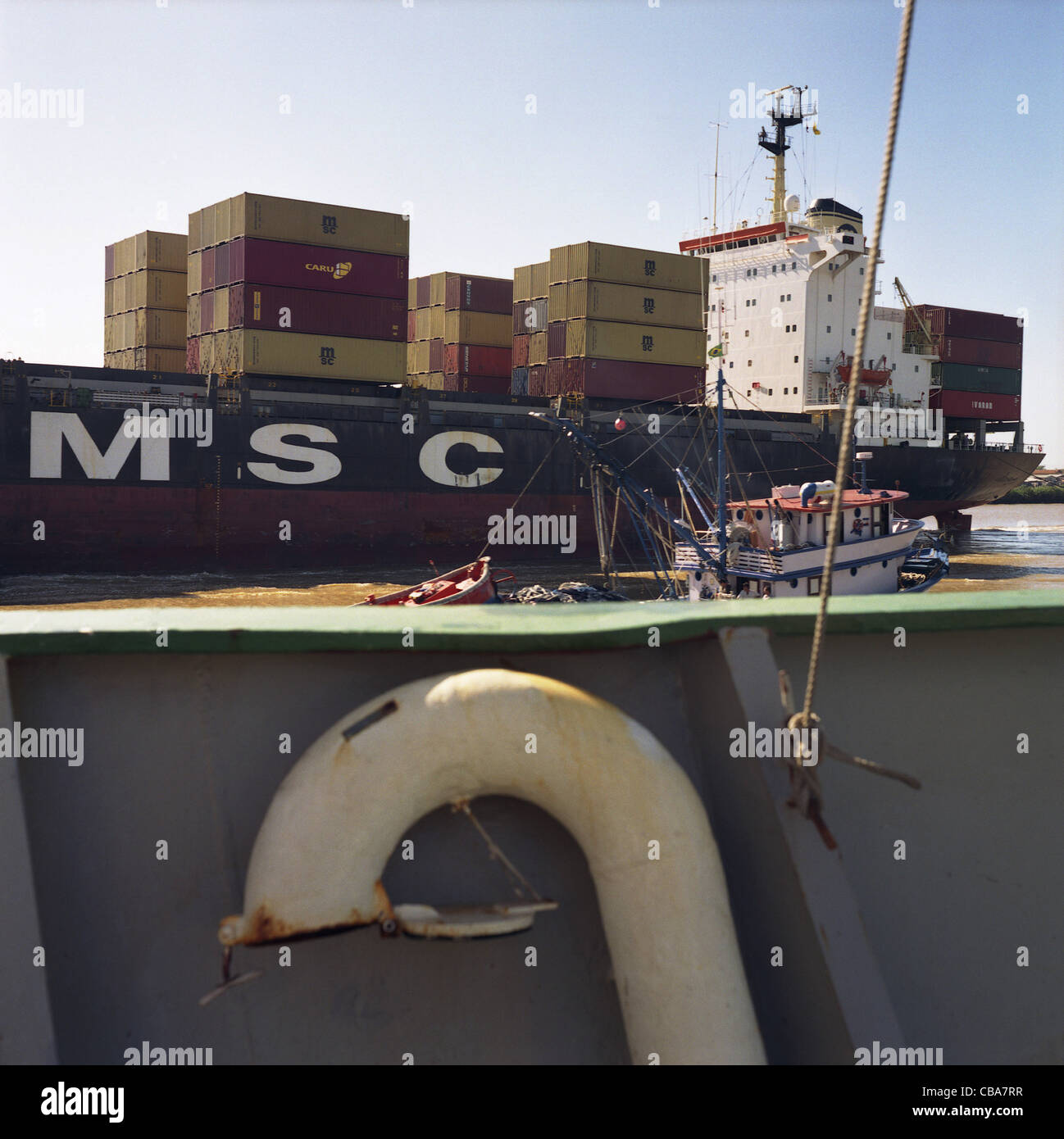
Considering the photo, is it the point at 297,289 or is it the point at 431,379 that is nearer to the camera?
the point at 297,289

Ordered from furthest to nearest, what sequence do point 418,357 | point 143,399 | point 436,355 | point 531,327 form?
point 418,357 < point 436,355 < point 531,327 < point 143,399

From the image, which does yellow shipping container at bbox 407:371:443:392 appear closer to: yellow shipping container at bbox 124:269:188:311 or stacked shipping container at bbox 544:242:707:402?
stacked shipping container at bbox 544:242:707:402

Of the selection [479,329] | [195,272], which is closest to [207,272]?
[195,272]

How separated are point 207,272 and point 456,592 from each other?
77.8 feet

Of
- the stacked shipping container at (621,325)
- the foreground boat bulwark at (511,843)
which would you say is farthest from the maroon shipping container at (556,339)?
the foreground boat bulwark at (511,843)

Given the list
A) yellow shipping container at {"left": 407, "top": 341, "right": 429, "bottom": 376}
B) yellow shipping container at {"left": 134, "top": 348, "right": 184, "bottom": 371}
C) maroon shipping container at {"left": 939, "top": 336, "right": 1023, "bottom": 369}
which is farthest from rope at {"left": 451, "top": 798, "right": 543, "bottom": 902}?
maroon shipping container at {"left": 939, "top": 336, "right": 1023, "bottom": 369}

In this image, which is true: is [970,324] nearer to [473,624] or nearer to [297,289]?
[297,289]

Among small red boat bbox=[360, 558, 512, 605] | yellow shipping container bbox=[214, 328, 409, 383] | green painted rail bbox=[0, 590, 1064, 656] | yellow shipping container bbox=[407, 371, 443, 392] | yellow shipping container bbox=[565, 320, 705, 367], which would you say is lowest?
small red boat bbox=[360, 558, 512, 605]

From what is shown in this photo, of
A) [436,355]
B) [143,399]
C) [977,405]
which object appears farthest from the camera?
[977,405]

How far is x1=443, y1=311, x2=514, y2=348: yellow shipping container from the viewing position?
46656 mm

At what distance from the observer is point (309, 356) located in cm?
3519

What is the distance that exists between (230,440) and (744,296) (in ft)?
93.9

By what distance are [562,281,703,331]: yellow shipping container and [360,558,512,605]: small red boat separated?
2358 cm

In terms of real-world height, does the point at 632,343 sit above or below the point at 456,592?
above
